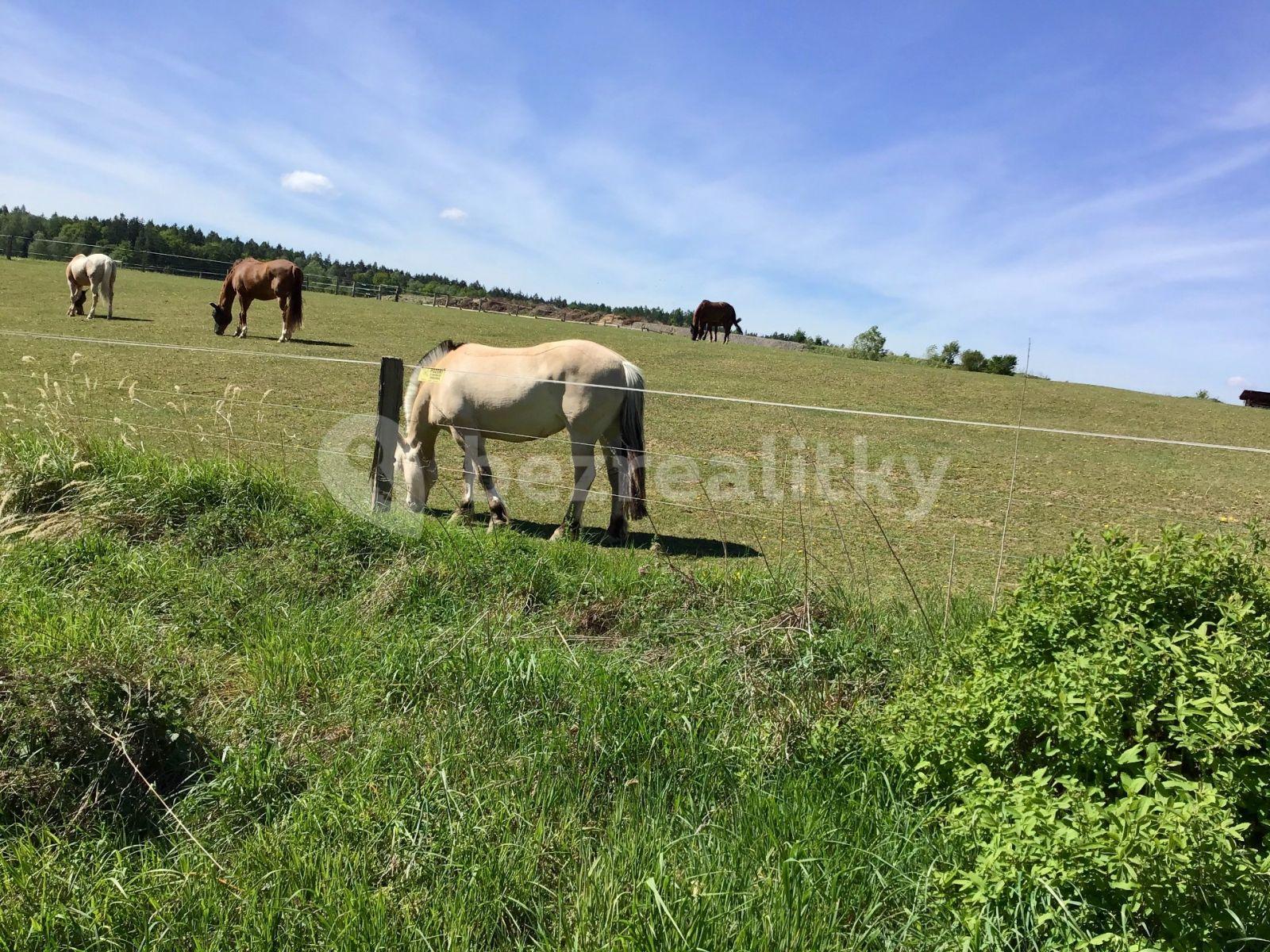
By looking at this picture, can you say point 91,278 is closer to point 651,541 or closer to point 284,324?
point 284,324

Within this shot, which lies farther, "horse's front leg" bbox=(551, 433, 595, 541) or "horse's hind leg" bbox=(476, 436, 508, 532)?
"horse's hind leg" bbox=(476, 436, 508, 532)

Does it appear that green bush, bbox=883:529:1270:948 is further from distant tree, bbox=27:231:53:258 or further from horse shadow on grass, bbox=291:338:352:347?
distant tree, bbox=27:231:53:258

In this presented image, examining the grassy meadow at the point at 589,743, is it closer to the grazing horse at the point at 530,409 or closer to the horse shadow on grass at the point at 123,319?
the grazing horse at the point at 530,409

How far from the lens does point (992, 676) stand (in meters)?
2.25

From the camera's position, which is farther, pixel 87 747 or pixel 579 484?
pixel 579 484

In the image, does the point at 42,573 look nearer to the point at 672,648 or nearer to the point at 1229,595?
the point at 672,648

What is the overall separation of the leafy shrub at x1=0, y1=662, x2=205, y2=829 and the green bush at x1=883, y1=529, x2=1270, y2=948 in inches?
93.3

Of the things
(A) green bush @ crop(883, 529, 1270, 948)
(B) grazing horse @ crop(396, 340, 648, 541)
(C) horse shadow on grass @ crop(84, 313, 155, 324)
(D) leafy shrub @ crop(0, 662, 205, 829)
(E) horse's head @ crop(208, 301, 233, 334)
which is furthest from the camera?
(C) horse shadow on grass @ crop(84, 313, 155, 324)

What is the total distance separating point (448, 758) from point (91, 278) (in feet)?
71.9

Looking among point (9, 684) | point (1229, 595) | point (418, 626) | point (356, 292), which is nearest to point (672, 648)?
point (418, 626)

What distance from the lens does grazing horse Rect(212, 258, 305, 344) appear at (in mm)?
18797

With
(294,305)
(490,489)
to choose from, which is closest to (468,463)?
(490,489)

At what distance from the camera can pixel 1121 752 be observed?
1.91 m

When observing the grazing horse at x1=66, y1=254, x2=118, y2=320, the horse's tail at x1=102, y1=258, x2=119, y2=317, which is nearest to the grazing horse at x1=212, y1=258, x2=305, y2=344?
the horse's tail at x1=102, y1=258, x2=119, y2=317
